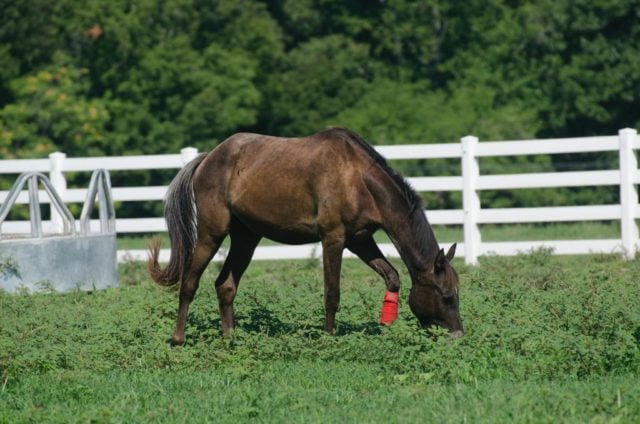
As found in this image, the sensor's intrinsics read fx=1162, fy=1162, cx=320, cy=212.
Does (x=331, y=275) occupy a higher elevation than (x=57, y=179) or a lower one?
lower

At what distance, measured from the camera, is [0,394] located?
7.26m

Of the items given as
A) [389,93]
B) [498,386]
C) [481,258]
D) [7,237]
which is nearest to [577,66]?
[389,93]

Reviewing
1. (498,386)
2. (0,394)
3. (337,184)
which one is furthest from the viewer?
(337,184)

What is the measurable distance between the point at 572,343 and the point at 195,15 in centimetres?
2812

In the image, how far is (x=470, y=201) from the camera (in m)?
15.0

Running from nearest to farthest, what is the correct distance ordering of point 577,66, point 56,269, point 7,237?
1. point 56,269
2. point 7,237
3. point 577,66

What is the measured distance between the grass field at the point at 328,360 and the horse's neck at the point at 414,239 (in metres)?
0.44

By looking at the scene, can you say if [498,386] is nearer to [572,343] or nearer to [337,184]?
[572,343]

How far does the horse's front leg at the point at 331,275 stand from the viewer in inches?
344

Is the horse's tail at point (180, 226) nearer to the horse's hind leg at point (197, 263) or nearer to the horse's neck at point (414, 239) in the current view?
the horse's hind leg at point (197, 263)

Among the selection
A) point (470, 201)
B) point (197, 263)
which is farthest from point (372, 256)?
point (470, 201)

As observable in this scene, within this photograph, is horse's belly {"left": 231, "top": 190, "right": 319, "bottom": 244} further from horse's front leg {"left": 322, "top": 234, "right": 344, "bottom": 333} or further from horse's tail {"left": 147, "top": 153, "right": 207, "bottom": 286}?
horse's tail {"left": 147, "top": 153, "right": 207, "bottom": 286}

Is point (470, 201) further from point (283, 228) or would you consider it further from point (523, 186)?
point (283, 228)

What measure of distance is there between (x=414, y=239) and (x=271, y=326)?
1.43 meters
